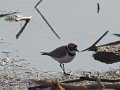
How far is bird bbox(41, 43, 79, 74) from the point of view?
27.7ft

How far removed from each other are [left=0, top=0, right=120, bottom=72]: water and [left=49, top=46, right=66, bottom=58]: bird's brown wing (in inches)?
7.2

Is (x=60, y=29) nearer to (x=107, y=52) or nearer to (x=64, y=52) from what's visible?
(x=64, y=52)

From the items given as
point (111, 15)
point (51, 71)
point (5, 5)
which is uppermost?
point (5, 5)

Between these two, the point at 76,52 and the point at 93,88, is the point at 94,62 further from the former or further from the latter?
the point at 93,88

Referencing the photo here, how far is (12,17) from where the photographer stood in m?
10.2

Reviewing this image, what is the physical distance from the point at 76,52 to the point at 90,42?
0.39 metres

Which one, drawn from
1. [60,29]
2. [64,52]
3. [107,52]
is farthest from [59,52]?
[60,29]

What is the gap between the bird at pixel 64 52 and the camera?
8438mm

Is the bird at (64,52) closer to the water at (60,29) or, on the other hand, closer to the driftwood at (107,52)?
the water at (60,29)

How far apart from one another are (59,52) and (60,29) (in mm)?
1223

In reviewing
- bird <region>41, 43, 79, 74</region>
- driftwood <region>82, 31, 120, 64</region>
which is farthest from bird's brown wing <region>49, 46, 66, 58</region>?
driftwood <region>82, 31, 120, 64</region>

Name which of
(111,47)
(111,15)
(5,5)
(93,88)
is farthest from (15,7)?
(93,88)

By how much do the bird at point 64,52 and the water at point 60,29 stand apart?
12cm

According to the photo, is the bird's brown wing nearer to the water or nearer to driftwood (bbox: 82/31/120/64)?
the water
